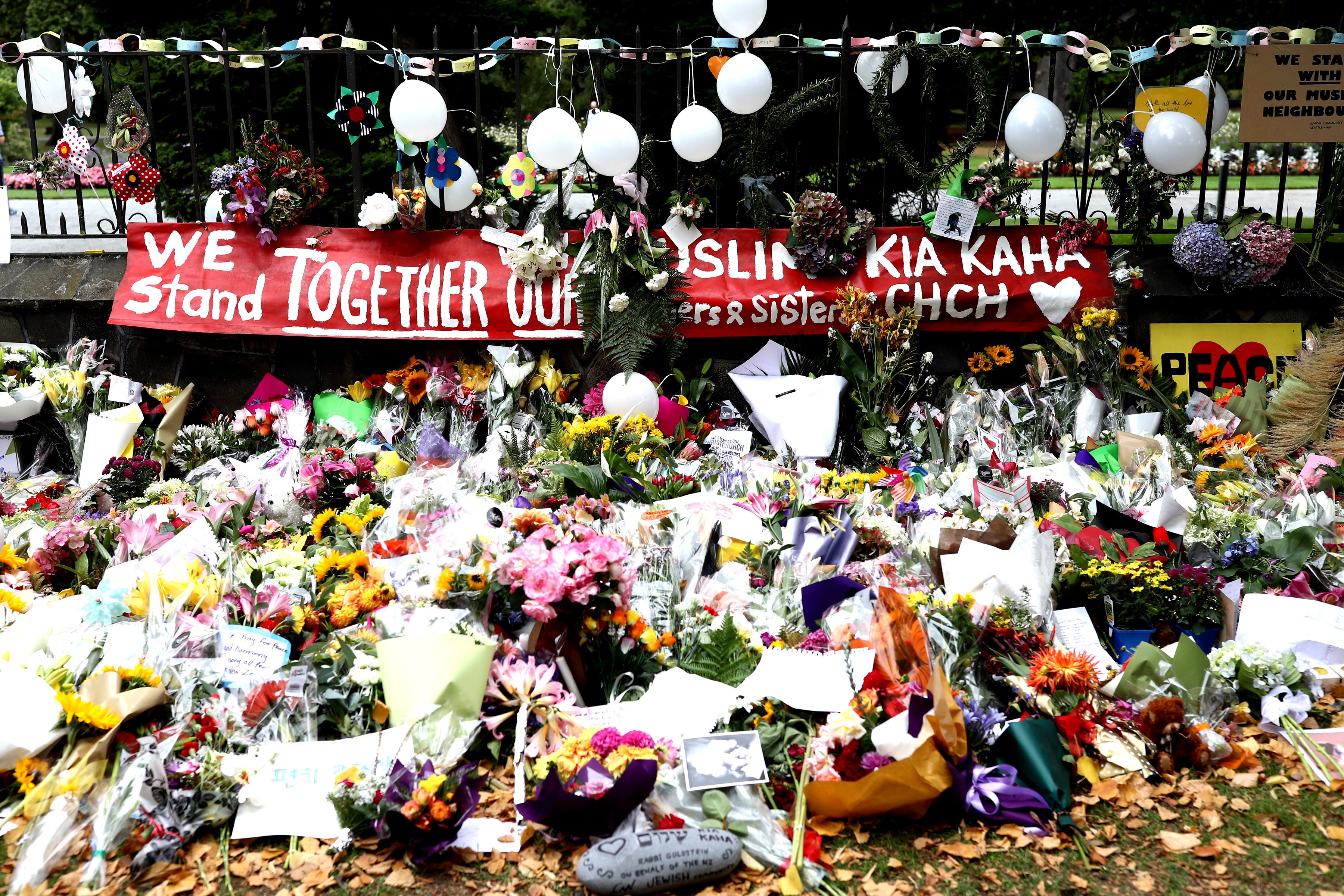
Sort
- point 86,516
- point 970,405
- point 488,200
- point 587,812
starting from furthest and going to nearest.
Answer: point 488,200 < point 970,405 < point 86,516 < point 587,812

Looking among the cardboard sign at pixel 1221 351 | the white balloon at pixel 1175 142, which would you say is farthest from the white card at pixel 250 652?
the white balloon at pixel 1175 142

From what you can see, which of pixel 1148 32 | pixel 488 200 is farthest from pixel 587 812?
pixel 1148 32

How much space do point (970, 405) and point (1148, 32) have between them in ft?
31.6

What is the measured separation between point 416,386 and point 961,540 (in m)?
2.83

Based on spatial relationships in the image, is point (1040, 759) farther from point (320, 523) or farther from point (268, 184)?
point (268, 184)


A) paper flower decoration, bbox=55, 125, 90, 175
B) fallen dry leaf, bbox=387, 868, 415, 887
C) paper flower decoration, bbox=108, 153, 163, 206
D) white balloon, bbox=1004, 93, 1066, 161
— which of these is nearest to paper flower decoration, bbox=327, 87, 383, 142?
paper flower decoration, bbox=108, 153, 163, 206

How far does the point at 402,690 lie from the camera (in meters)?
2.79

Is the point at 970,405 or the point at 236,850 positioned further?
the point at 970,405

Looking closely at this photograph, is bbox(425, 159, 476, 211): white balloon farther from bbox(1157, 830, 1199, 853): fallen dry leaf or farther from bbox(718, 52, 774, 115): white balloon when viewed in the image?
bbox(1157, 830, 1199, 853): fallen dry leaf

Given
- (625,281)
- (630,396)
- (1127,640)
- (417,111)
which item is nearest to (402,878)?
(1127,640)

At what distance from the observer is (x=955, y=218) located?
520 cm

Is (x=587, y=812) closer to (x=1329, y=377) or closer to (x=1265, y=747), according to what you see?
(x=1265, y=747)

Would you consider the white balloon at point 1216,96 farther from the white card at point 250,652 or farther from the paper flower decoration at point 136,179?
the paper flower decoration at point 136,179

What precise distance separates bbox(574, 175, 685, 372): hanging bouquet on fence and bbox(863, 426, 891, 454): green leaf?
1.00 m
